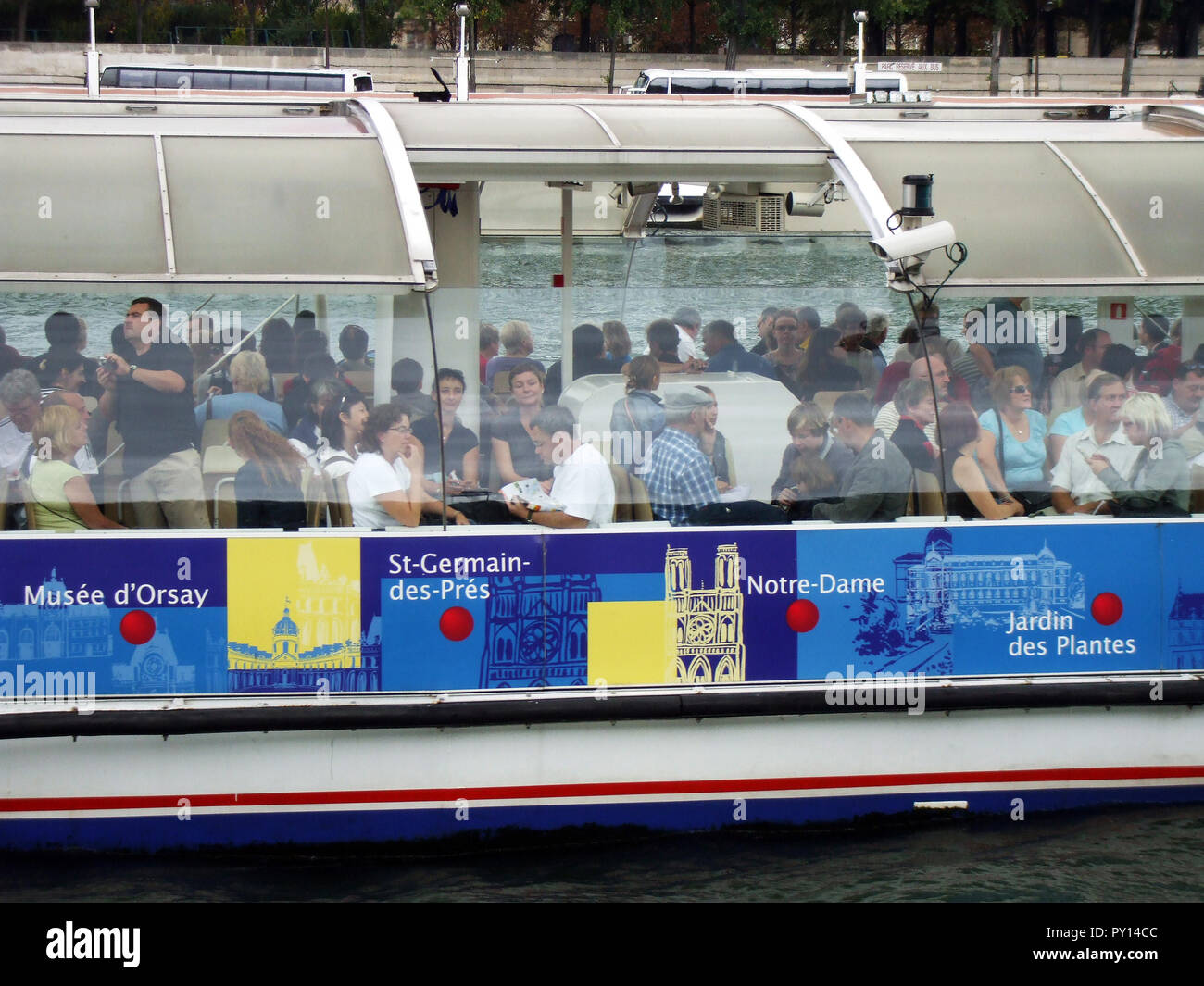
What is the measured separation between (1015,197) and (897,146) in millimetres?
598

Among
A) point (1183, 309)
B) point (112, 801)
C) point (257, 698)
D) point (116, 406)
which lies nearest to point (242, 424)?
point (116, 406)

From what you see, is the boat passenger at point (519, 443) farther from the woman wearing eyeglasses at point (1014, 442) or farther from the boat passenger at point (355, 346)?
the woman wearing eyeglasses at point (1014, 442)

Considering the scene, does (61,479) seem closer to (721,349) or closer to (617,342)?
(617,342)

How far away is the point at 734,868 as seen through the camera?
21.5ft

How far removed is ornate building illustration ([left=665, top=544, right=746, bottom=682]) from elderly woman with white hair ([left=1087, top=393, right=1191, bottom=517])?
1.78m

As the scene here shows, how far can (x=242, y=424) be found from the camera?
20.8 feet

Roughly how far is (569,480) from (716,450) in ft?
2.28

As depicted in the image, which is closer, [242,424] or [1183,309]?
[242,424]

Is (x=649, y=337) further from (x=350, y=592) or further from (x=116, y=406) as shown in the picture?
(x=116, y=406)

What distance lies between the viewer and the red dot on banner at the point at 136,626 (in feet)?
20.2

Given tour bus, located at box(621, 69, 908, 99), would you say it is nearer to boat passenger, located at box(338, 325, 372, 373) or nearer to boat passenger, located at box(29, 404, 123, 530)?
boat passenger, located at box(338, 325, 372, 373)

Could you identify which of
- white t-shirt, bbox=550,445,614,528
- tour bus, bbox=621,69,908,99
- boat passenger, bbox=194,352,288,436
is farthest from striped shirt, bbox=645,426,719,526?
tour bus, bbox=621,69,908,99

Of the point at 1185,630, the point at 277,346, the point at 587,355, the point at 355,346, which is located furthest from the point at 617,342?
the point at 1185,630

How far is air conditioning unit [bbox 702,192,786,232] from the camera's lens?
335 inches
